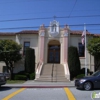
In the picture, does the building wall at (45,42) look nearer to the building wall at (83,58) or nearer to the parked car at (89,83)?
the building wall at (83,58)

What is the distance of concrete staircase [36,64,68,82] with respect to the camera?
2336cm

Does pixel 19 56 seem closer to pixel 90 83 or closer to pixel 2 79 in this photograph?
pixel 2 79

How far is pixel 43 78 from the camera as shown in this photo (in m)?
23.7

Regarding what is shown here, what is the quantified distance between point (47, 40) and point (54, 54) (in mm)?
3207

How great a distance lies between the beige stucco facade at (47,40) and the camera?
1130 inches

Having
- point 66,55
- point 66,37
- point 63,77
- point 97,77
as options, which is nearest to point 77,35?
point 66,37

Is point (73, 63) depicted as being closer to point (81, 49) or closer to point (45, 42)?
point (81, 49)

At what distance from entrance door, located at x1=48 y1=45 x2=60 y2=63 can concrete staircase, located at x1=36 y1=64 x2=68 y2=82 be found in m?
3.39

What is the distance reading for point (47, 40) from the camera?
29.2 metres

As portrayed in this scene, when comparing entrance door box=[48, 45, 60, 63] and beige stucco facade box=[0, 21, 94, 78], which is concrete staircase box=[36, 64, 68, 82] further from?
entrance door box=[48, 45, 60, 63]

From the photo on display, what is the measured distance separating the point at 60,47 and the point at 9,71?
901 centimetres

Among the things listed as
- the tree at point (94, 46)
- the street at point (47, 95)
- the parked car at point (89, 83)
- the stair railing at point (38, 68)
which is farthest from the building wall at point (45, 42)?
the street at point (47, 95)

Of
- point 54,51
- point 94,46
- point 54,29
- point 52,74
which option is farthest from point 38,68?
point 94,46

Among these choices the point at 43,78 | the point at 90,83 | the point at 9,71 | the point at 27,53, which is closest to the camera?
the point at 90,83
